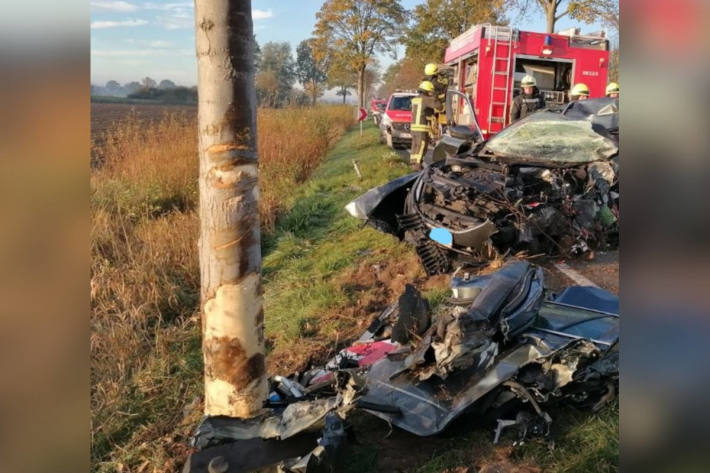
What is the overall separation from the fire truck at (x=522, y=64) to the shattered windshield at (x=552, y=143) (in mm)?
5889

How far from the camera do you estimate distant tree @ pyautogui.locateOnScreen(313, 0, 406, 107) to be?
90.4ft

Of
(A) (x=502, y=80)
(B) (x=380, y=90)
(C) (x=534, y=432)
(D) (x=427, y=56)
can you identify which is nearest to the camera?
(C) (x=534, y=432)

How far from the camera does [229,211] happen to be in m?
2.61

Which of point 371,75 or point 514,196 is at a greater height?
point 371,75

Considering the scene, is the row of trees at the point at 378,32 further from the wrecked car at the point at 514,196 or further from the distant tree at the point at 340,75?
the wrecked car at the point at 514,196

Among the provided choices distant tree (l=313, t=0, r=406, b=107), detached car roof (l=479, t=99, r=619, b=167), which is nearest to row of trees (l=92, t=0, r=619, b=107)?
distant tree (l=313, t=0, r=406, b=107)

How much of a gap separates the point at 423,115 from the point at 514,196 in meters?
5.40

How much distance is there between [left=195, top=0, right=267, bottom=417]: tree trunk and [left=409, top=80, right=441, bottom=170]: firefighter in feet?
25.6

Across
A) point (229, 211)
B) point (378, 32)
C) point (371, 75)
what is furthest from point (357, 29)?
point (229, 211)

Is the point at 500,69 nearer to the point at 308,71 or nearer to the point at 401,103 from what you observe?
the point at 401,103

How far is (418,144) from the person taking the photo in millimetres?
10422
